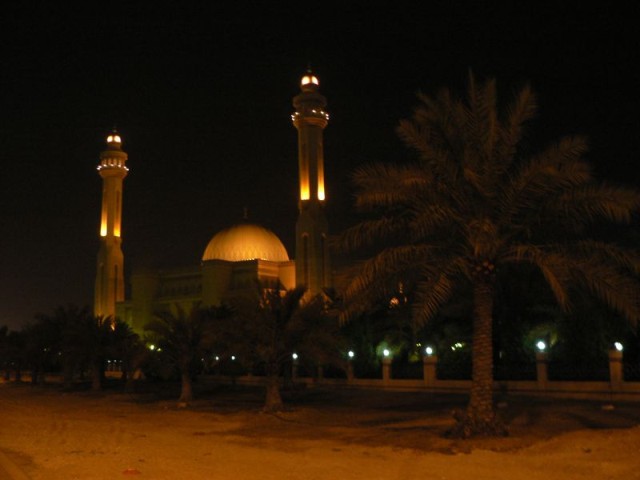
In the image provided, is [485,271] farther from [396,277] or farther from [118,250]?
[118,250]

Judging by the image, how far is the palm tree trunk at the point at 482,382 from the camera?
500 inches

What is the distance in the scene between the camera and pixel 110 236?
75.1 meters

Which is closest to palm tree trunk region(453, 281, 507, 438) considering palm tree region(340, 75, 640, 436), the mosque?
palm tree region(340, 75, 640, 436)

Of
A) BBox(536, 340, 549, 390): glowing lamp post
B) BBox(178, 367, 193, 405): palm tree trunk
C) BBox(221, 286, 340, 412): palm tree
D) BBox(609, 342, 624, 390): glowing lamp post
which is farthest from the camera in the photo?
BBox(178, 367, 193, 405): palm tree trunk

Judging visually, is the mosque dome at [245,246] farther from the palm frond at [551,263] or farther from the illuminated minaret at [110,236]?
the palm frond at [551,263]

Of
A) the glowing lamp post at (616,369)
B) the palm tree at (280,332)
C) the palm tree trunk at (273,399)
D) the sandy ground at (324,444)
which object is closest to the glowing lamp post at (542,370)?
the sandy ground at (324,444)

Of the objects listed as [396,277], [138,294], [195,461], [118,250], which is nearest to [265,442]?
[195,461]

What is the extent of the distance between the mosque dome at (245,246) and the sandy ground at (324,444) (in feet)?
149

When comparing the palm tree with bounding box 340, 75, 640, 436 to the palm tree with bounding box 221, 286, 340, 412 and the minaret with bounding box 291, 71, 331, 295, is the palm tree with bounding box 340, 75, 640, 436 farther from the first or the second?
the minaret with bounding box 291, 71, 331, 295

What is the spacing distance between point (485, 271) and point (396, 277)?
1.77 m

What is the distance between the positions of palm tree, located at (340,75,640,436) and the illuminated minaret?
64.5m

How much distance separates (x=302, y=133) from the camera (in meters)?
59.0

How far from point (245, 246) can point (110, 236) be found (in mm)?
15981

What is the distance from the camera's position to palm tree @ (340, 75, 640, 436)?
1252 centimetres
